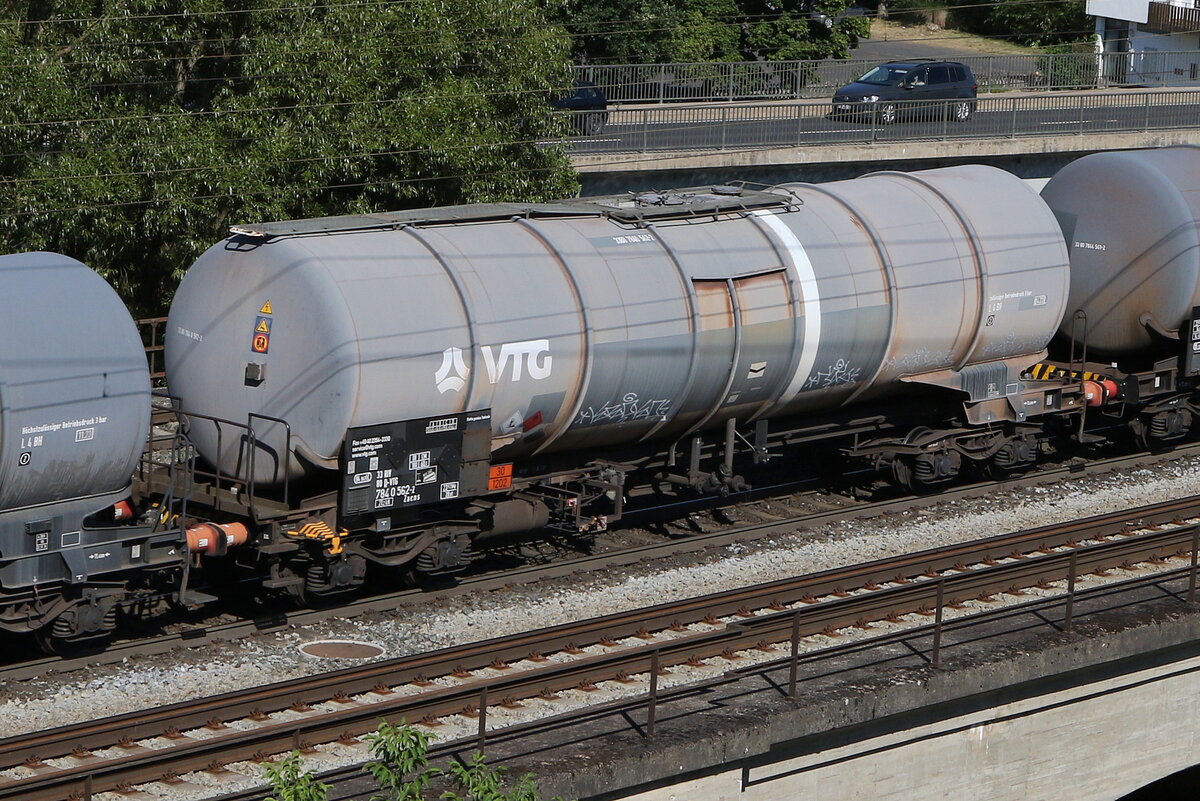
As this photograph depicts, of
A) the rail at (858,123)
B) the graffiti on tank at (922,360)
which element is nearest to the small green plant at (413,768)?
the graffiti on tank at (922,360)

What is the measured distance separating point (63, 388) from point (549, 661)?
4.96m

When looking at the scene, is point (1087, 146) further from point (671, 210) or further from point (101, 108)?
point (101, 108)

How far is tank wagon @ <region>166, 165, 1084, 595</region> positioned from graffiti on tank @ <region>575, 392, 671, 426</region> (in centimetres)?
3

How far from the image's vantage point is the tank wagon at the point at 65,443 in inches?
523

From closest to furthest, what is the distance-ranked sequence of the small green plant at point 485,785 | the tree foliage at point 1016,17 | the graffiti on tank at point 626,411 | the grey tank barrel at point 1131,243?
the small green plant at point 485,785
the graffiti on tank at point 626,411
the grey tank barrel at point 1131,243
the tree foliage at point 1016,17

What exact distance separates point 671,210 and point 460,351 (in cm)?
366

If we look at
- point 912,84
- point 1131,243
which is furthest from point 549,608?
point 912,84

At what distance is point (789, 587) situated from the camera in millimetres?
16188

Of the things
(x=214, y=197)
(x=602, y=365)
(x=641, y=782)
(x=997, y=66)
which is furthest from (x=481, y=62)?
(x=997, y=66)

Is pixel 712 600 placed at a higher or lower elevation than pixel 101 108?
lower

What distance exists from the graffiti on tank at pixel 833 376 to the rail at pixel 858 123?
1090 centimetres

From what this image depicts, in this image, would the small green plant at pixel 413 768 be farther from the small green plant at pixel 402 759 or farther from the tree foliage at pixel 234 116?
the tree foliage at pixel 234 116

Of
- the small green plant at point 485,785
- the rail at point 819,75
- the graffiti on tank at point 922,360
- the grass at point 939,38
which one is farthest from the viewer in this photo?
the grass at point 939,38

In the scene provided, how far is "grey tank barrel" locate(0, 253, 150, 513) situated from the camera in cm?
1322
